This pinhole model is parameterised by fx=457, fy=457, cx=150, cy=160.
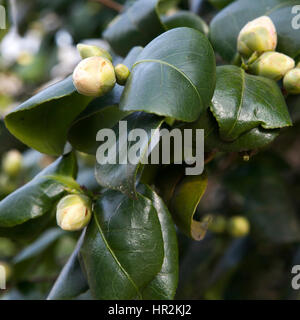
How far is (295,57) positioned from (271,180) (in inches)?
26.3

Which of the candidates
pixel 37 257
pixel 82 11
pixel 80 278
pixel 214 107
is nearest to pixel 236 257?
pixel 37 257

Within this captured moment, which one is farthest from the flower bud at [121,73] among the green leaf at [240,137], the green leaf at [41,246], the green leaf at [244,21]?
the green leaf at [41,246]

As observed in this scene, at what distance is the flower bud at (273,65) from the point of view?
2.23 feet

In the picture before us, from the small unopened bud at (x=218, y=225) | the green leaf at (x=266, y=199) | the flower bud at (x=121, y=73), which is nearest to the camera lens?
the flower bud at (x=121, y=73)

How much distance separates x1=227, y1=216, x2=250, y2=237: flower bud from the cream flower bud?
75 cm

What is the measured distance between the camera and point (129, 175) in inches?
21.2

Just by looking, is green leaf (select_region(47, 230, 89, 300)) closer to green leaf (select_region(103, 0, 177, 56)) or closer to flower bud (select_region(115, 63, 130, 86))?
flower bud (select_region(115, 63, 130, 86))

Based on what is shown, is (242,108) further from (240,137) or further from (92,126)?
(92,126)

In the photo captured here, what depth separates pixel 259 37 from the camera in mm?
678

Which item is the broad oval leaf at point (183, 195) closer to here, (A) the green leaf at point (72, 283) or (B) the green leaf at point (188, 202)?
(B) the green leaf at point (188, 202)

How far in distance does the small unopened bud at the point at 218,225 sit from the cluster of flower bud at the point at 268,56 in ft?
2.56

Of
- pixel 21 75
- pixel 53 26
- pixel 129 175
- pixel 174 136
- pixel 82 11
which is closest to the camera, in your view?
pixel 129 175
